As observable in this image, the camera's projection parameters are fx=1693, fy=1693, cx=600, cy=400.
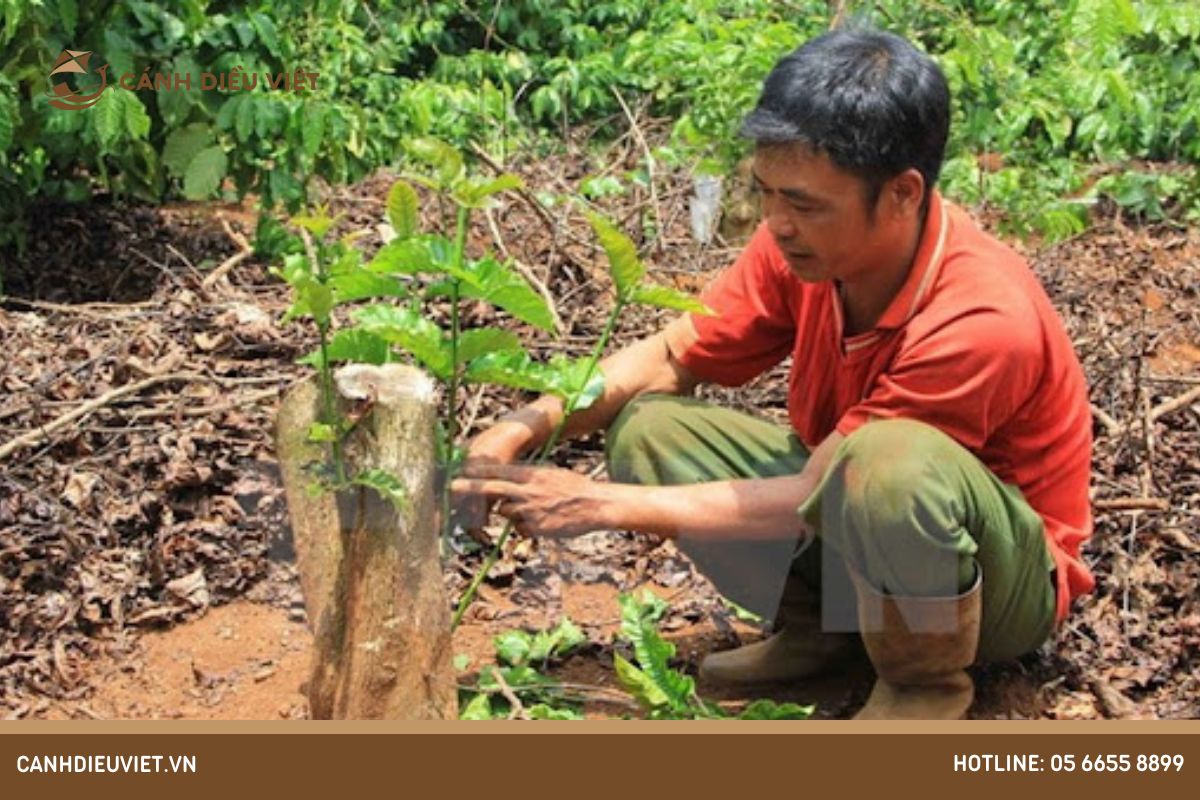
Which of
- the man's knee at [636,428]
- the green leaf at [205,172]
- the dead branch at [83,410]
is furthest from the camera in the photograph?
the green leaf at [205,172]

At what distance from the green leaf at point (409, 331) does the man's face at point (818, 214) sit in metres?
0.62

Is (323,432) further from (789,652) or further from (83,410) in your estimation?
(83,410)

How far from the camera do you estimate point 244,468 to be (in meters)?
4.08

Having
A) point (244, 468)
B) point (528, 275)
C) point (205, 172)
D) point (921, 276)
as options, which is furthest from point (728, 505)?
point (205, 172)

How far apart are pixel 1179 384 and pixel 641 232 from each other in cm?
192

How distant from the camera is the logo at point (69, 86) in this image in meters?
5.18

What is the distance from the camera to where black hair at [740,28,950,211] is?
111 inches

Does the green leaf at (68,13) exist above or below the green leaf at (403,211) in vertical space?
below

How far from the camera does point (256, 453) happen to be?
4113 mm

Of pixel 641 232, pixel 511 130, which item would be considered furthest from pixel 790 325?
pixel 511 130

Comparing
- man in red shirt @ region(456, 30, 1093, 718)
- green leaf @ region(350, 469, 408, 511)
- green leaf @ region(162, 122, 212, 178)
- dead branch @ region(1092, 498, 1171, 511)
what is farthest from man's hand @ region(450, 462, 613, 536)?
green leaf @ region(162, 122, 212, 178)

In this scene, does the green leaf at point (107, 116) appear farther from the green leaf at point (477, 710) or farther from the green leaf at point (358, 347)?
the green leaf at point (477, 710)

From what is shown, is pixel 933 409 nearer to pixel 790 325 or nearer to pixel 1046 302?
pixel 1046 302

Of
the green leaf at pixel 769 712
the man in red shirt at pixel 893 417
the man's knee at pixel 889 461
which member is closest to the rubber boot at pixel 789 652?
the man in red shirt at pixel 893 417
